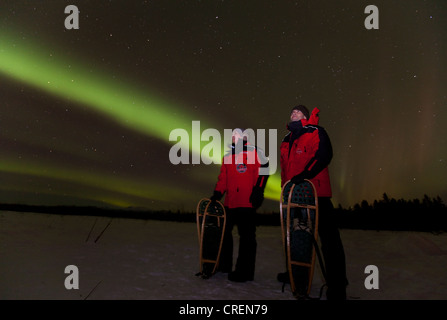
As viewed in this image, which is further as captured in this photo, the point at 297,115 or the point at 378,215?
the point at 378,215

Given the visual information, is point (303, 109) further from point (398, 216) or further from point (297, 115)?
point (398, 216)

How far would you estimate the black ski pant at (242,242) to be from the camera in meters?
4.67

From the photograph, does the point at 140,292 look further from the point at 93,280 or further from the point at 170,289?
the point at 93,280

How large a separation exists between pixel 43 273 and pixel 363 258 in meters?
4.73

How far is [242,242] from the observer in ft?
15.5

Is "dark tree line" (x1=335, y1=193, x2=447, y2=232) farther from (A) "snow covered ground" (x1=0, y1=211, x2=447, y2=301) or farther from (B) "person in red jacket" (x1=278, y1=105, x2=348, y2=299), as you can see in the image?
(B) "person in red jacket" (x1=278, y1=105, x2=348, y2=299)

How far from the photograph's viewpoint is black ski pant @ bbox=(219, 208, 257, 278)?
4.67m

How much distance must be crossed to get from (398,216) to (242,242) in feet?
29.0

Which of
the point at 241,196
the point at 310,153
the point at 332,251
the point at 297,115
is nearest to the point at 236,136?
the point at 241,196

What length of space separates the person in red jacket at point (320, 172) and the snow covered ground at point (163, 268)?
1.31ft

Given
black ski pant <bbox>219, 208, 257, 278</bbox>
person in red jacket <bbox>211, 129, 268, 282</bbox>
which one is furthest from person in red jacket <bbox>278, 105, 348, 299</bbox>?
black ski pant <bbox>219, 208, 257, 278</bbox>

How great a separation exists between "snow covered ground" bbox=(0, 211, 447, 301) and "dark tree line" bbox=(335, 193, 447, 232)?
81.1 inches
